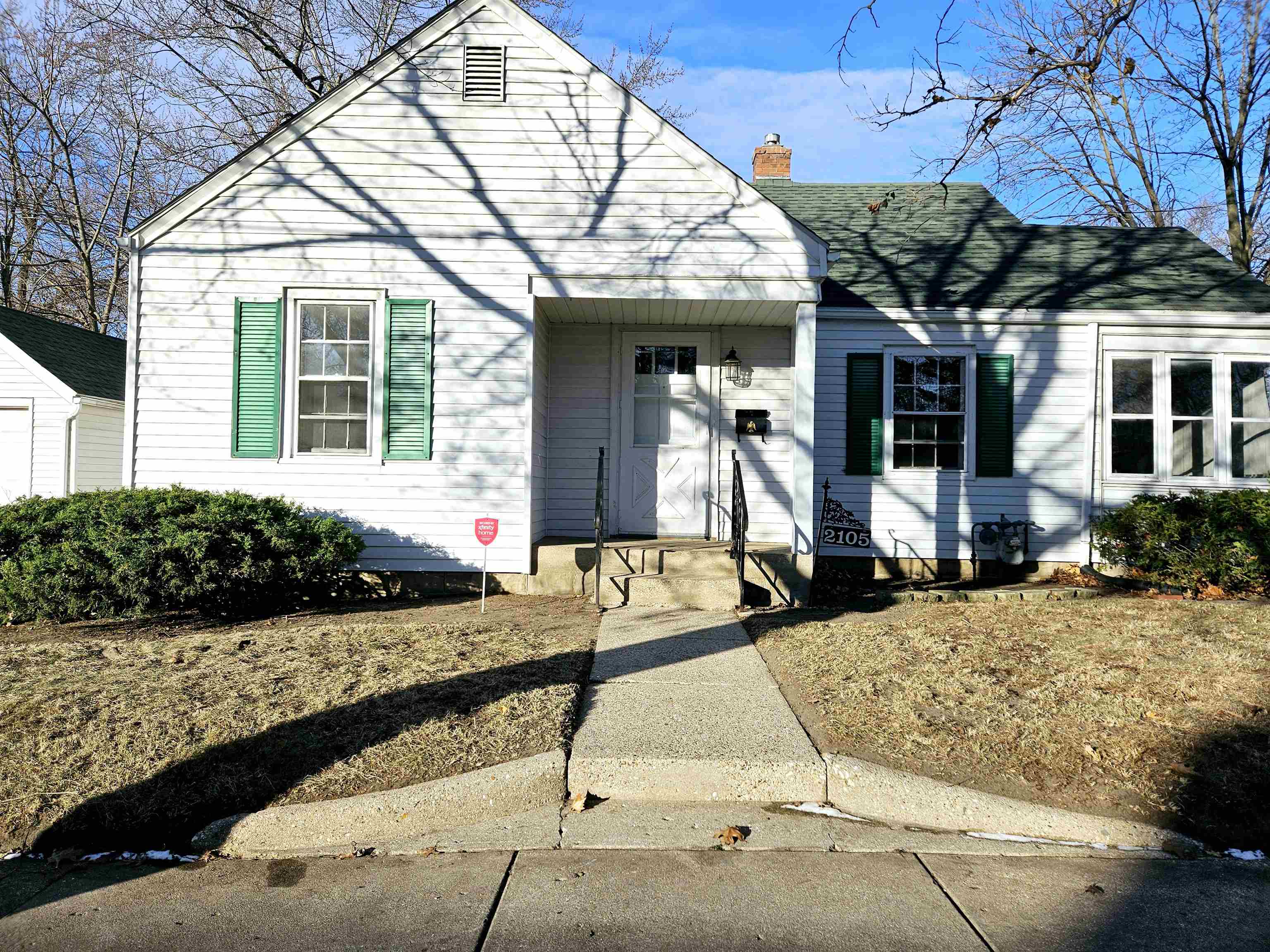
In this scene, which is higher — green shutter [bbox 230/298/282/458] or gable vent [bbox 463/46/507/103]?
gable vent [bbox 463/46/507/103]

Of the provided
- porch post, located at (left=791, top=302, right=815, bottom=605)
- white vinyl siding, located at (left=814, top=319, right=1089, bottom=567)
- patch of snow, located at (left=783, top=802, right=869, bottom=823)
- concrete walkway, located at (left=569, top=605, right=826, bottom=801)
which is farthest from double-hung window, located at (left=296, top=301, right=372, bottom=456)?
patch of snow, located at (left=783, top=802, right=869, bottom=823)

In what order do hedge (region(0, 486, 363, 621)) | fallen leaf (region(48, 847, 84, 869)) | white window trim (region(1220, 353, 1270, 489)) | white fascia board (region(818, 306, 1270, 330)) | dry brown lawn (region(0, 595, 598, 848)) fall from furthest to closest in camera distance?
1. white window trim (region(1220, 353, 1270, 489))
2. white fascia board (region(818, 306, 1270, 330))
3. hedge (region(0, 486, 363, 621))
4. dry brown lawn (region(0, 595, 598, 848))
5. fallen leaf (region(48, 847, 84, 869))

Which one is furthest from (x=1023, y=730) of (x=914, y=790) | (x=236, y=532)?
(x=236, y=532)

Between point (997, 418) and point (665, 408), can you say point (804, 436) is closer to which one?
point (665, 408)

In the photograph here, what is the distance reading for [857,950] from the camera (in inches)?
116

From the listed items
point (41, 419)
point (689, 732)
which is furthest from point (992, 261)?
point (41, 419)

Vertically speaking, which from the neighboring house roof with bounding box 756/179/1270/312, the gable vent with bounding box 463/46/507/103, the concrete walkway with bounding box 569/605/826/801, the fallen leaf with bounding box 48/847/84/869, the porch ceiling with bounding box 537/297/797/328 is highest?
the gable vent with bounding box 463/46/507/103

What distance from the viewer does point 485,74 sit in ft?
29.5

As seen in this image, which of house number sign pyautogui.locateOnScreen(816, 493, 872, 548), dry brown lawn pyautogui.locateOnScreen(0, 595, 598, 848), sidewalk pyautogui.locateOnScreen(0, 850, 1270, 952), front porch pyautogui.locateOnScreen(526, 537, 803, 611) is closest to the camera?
sidewalk pyautogui.locateOnScreen(0, 850, 1270, 952)

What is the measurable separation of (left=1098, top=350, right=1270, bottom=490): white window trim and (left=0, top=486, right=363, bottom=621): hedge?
8.64m

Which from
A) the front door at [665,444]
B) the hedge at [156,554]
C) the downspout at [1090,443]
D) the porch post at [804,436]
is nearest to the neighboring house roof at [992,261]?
the downspout at [1090,443]

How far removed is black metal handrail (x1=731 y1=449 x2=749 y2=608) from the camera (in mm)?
8289

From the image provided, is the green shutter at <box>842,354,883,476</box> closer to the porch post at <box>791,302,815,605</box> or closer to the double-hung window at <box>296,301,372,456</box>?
the porch post at <box>791,302,815,605</box>

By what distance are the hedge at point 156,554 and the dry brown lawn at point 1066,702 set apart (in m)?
4.27
